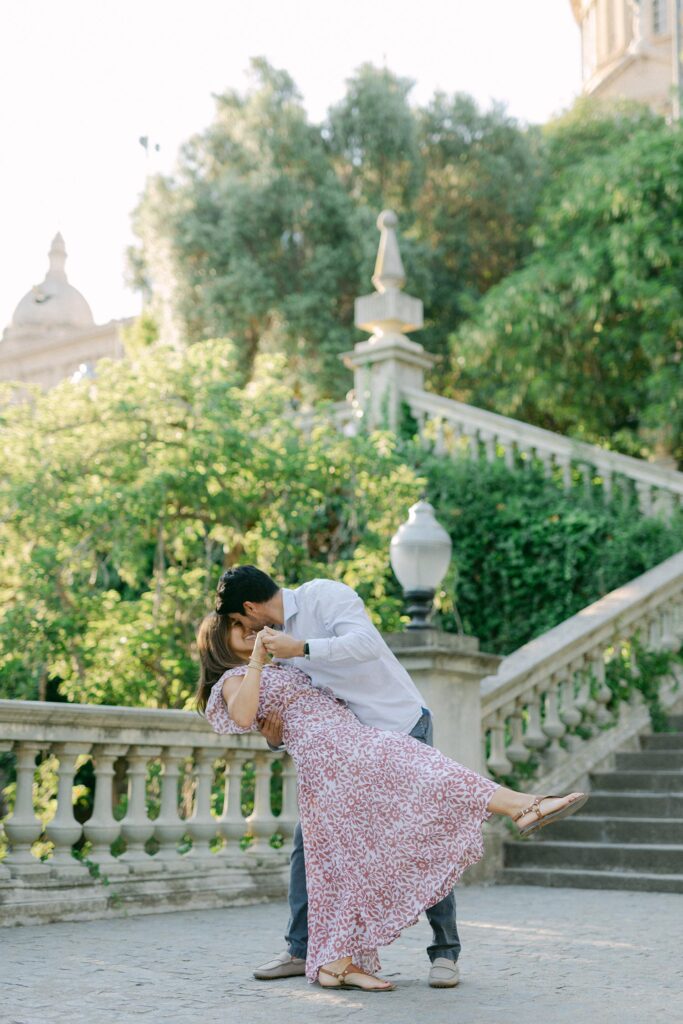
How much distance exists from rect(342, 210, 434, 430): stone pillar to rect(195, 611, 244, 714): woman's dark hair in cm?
1088

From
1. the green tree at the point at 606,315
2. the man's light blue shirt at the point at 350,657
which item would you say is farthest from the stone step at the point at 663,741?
the green tree at the point at 606,315

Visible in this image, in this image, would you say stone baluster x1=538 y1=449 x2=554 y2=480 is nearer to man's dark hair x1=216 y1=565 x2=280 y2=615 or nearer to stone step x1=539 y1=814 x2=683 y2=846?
stone step x1=539 y1=814 x2=683 y2=846

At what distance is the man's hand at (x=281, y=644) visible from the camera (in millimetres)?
4406

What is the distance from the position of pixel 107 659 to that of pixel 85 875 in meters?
4.30

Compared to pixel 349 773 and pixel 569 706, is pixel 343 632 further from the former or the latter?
pixel 569 706

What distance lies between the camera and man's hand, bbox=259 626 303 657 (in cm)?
441

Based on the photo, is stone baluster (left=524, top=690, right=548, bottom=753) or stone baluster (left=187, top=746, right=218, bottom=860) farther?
stone baluster (left=524, top=690, right=548, bottom=753)

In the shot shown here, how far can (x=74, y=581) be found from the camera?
37.3ft

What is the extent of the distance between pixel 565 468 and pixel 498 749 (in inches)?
231

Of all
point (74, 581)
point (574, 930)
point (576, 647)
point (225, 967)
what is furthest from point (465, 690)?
point (74, 581)

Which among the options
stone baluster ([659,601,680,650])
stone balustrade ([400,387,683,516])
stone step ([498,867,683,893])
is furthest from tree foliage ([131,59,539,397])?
stone step ([498,867,683,893])

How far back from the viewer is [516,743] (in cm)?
912

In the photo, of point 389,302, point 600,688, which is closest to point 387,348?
point 389,302

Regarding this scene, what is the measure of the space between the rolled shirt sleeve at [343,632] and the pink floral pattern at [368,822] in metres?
0.31
